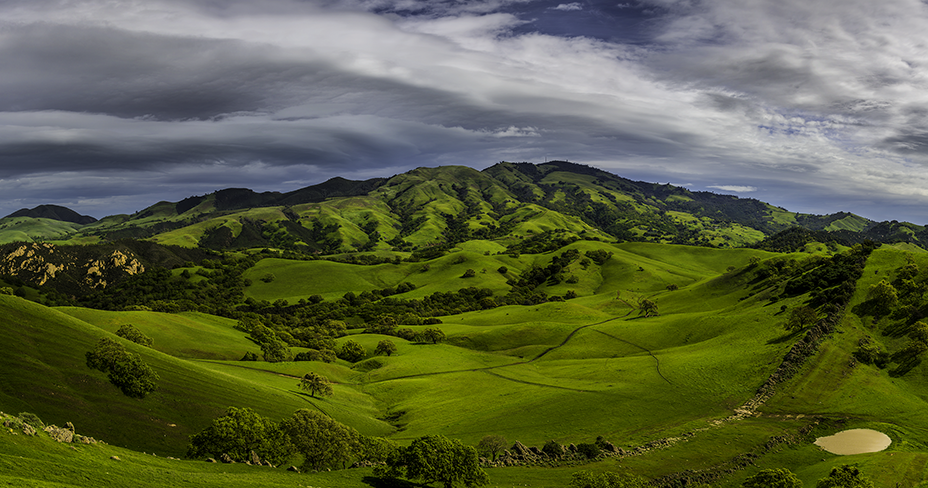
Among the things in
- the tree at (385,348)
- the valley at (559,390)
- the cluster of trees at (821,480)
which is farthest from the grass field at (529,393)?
the cluster of trees at (821,480)

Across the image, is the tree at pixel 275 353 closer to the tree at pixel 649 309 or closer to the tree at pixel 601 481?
the tree at pixel 601 481

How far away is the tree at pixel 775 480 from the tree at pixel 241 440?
181 feet

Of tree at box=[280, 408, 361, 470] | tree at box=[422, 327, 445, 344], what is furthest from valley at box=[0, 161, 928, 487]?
tree at box=[422, 327, 445, 344]

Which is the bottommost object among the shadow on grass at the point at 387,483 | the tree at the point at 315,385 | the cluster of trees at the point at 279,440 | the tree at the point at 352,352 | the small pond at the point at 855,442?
the tree at the point at 352,352

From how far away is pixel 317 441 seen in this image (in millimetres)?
58844

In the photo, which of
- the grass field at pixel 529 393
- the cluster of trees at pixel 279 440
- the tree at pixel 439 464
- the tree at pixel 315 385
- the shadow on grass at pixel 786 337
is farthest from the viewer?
the shadow on grass at pixel 786 337

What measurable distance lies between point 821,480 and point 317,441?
58377mm

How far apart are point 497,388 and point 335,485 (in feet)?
193

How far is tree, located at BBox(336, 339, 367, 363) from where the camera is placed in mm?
146375

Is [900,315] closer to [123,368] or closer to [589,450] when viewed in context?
[589,450]

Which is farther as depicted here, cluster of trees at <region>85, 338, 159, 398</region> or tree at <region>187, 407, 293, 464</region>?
cluster of trees at <region>85, 338, 159, 398</region>

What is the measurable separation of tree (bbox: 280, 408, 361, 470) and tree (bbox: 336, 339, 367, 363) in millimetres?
85815

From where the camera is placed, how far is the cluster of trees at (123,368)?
64.8 m

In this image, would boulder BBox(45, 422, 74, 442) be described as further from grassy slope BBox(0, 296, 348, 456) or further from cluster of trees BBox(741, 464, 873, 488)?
cluster of trees BBox(741, 464, 873, 488)
